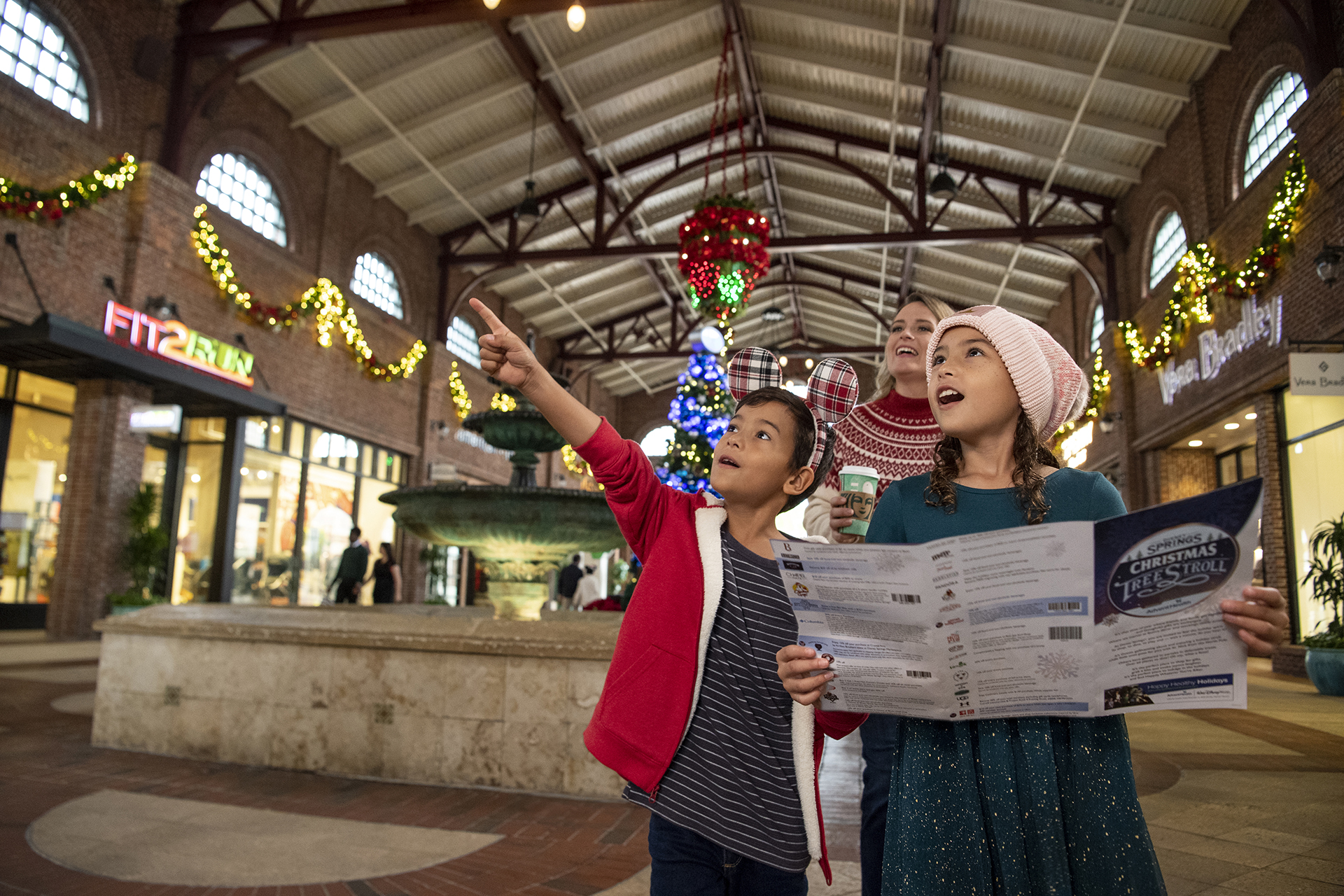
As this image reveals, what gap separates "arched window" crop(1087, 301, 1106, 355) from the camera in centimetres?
1477

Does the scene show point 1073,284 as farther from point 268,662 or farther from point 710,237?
point 268,662

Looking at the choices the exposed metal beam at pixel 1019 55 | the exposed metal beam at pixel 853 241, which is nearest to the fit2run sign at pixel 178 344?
the exposed metal beam at pixel 853 241

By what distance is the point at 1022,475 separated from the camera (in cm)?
131

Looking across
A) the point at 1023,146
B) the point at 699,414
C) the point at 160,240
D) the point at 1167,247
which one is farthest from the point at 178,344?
the point at 1167,247

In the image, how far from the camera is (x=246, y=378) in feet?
36.0

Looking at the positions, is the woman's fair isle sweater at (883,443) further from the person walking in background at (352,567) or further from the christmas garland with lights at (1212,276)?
the person walking in background at (352,567)

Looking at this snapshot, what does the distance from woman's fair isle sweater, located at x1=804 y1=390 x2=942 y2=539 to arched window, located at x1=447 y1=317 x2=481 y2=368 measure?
15.7 m

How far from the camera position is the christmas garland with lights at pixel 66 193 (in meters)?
8.26

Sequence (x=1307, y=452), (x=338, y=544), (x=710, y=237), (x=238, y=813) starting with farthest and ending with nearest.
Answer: (x=338, y=544) < (x=1307, y=452) < (x=710, y=237) < (x=238, y=813)

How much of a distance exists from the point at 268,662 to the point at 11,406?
8006 mm

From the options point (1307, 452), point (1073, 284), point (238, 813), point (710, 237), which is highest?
point (1073, 284)

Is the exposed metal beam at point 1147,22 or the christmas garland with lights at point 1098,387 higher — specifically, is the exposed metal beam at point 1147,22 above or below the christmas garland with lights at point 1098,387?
above

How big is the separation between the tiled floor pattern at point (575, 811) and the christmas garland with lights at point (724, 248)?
4.30m

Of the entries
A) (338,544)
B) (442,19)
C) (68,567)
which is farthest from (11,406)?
(442,19)
